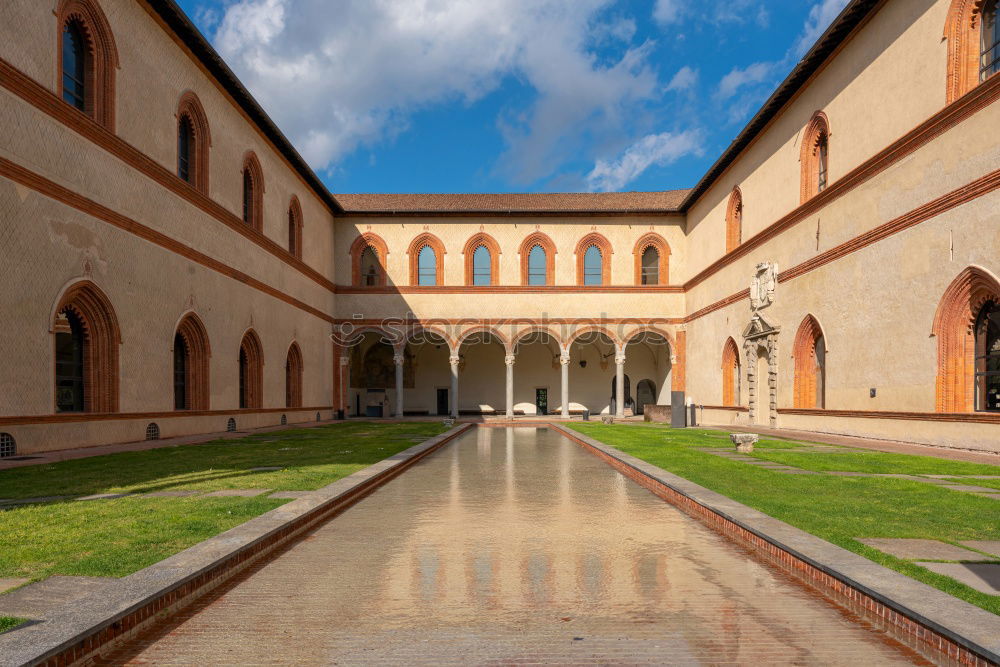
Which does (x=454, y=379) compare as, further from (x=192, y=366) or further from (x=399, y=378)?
(x=192, y=366)

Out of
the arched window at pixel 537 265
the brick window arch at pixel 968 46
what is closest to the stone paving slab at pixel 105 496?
the brick window arch at pixel 968 46

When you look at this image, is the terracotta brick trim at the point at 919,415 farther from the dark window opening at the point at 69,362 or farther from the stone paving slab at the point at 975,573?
the dark window opening at the point at 69,362

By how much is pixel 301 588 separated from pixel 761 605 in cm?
303

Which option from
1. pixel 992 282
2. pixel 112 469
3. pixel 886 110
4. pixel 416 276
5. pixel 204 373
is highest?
pixel 886 110

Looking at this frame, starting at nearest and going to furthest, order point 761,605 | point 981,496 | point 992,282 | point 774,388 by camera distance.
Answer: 1. point 761,605
2. point 981,496
3. point 992,282
4. point 774,388

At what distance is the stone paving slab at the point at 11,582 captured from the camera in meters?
4.06

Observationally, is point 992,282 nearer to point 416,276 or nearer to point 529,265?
point 529,265

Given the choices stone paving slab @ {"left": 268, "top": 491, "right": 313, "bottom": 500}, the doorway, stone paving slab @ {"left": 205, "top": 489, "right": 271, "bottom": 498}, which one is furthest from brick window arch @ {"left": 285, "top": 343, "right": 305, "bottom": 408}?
stone paving slab @ {"left": 268, "top": 491, "right": 313, "bottom": 500}

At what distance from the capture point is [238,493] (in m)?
7.62

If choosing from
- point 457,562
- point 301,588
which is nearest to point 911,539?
point 457,562

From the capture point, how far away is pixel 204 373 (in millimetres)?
18797

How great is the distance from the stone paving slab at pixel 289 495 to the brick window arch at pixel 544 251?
81.7ft

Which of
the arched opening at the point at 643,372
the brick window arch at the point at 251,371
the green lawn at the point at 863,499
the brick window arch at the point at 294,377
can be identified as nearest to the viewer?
the green lawn at the point at 863,499

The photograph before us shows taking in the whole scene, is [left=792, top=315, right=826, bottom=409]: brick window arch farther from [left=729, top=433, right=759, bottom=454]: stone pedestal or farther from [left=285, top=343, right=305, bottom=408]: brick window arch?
[left=285, top=343, right=305, bottom=408]: brick window arch
